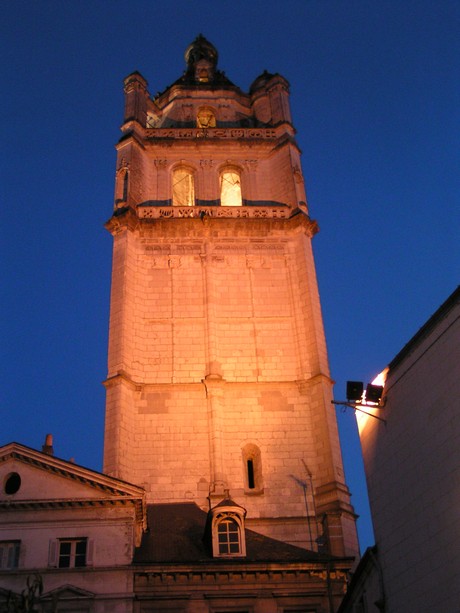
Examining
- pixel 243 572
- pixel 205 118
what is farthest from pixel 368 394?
pixel 205 118

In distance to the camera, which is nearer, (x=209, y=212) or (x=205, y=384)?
(x=205, y=384)

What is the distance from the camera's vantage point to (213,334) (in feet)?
113

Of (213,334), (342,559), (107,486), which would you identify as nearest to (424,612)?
(342,559)

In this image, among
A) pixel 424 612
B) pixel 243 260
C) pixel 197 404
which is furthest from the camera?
pixel 243 260

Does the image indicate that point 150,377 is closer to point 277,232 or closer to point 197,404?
point 197,404

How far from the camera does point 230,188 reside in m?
43.7

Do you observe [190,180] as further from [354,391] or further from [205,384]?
[354,391]

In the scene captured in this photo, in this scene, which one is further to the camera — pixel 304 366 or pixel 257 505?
pixel 304 366

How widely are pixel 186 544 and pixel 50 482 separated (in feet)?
17.0

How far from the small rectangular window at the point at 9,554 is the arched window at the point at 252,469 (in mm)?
9692

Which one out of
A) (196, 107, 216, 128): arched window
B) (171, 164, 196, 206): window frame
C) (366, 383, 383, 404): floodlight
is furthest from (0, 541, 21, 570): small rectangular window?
(196, 107, 216, 128): arched window

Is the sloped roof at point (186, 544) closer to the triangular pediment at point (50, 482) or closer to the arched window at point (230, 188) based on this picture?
the triangular pediment at point (50, 482)

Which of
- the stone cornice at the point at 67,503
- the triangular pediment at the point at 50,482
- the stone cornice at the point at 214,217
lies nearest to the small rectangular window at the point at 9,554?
the stone cornice at the point at 67,503

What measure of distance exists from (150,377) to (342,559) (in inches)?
462
